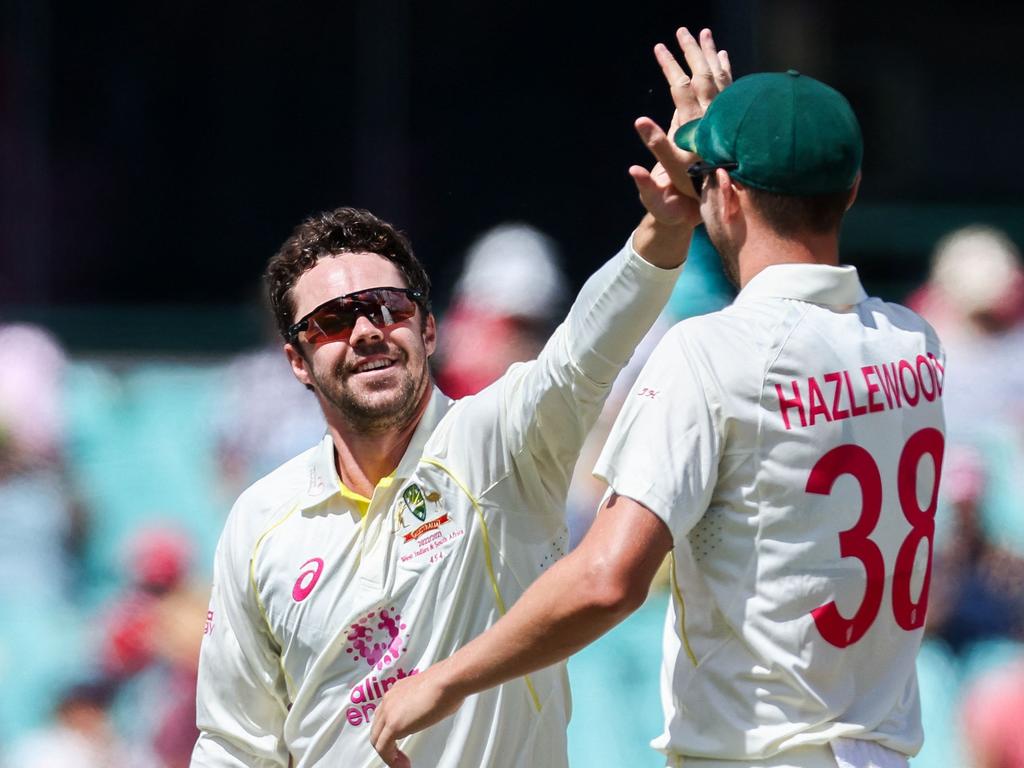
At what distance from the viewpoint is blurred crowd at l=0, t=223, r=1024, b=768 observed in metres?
4.93

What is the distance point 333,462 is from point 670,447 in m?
0.97

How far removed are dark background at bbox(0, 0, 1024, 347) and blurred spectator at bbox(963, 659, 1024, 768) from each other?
1.74 metres

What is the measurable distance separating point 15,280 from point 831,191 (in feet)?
17.7

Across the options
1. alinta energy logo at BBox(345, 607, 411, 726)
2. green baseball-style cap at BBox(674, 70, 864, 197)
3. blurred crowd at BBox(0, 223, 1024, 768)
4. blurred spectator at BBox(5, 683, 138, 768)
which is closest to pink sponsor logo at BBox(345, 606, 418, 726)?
alinta energy logo at BBox(345, 607, 411, 726)

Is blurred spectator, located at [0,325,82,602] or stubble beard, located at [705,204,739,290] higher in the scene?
stubble beard, located at [705,204,739,290]

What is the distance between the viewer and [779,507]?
2186 mm

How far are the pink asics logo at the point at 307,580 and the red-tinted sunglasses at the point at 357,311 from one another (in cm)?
41

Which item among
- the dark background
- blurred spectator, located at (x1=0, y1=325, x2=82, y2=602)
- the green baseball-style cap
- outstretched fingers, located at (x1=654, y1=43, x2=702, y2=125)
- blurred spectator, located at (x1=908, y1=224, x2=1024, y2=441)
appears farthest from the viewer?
the dark background

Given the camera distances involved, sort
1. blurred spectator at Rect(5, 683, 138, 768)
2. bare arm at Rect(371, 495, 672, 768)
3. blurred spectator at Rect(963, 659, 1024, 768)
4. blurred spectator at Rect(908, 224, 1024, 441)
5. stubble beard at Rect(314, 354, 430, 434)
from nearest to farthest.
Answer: bare arm at Rect(371, 495, 672, 768) → stubble beard at Rect(314, 354, 430, 434) → blurred spectator at Rect(963, 659, 1024, 768) → blurred spectator at Rect(908, 224, 1024, 441) → blurred spectator at Rect(5, 683, 138, 768)

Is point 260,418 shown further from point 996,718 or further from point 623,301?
point 623,301

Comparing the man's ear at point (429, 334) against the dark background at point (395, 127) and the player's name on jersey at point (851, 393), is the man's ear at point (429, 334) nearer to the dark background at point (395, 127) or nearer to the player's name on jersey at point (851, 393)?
the player's name on jersey at point (851, 393)

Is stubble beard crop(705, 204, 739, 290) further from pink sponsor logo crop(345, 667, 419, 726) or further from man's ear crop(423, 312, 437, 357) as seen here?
pink sponsor logo crop(345, 667, 419, 726)

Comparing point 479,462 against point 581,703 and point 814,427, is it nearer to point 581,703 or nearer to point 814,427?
point 814,427

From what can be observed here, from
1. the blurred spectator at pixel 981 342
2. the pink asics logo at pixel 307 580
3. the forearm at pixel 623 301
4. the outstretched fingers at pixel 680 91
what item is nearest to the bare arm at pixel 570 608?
the forearm at pixel 623 301
